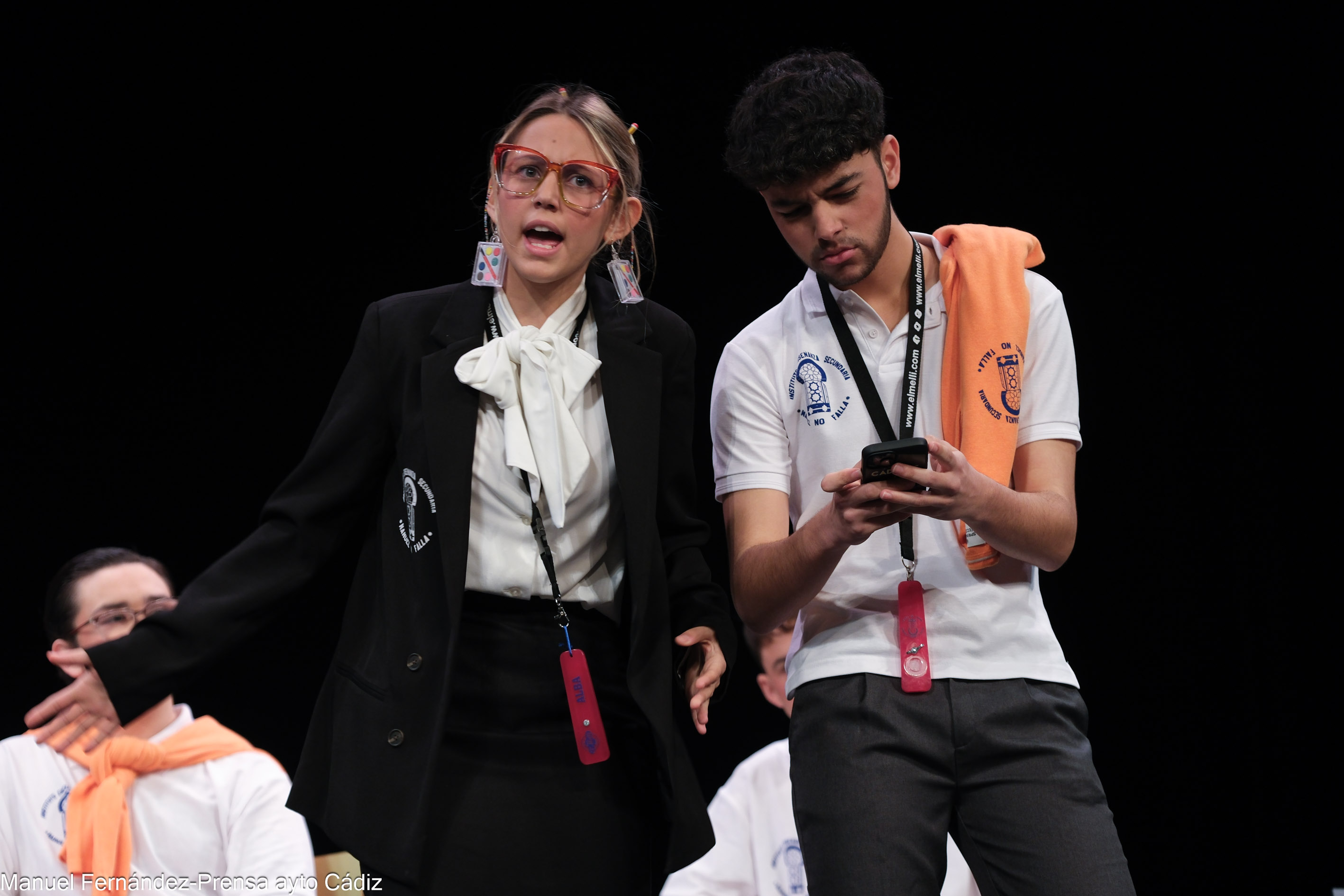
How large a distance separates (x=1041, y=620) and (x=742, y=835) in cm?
216

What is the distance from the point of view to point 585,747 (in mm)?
1698

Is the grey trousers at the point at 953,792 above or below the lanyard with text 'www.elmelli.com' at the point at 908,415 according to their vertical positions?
below

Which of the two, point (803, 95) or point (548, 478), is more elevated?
point (803, 95)

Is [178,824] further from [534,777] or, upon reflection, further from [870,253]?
[870,253]

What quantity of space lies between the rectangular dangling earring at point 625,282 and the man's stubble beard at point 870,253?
304 millimetres

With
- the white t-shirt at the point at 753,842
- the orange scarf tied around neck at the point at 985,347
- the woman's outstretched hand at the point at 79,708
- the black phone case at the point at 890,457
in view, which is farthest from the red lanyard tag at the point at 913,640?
the white t-shirt at the point at 753,842

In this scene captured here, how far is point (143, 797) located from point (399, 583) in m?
2.48

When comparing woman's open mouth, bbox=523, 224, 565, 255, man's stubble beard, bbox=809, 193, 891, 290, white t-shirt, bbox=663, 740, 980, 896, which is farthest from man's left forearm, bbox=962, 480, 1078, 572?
white t-shirt, bbox=663, 740, 980, 896

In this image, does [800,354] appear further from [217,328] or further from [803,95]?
[217,328]

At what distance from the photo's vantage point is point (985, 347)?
72.7 inches

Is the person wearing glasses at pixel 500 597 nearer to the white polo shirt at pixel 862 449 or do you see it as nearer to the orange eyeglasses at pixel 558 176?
the orange eyeglasses at pixel 558 176

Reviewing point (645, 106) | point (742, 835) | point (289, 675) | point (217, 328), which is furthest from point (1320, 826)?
point (217, 328)

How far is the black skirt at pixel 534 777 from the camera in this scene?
1.70 meters

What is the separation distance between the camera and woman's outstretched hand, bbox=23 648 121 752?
1563mm
